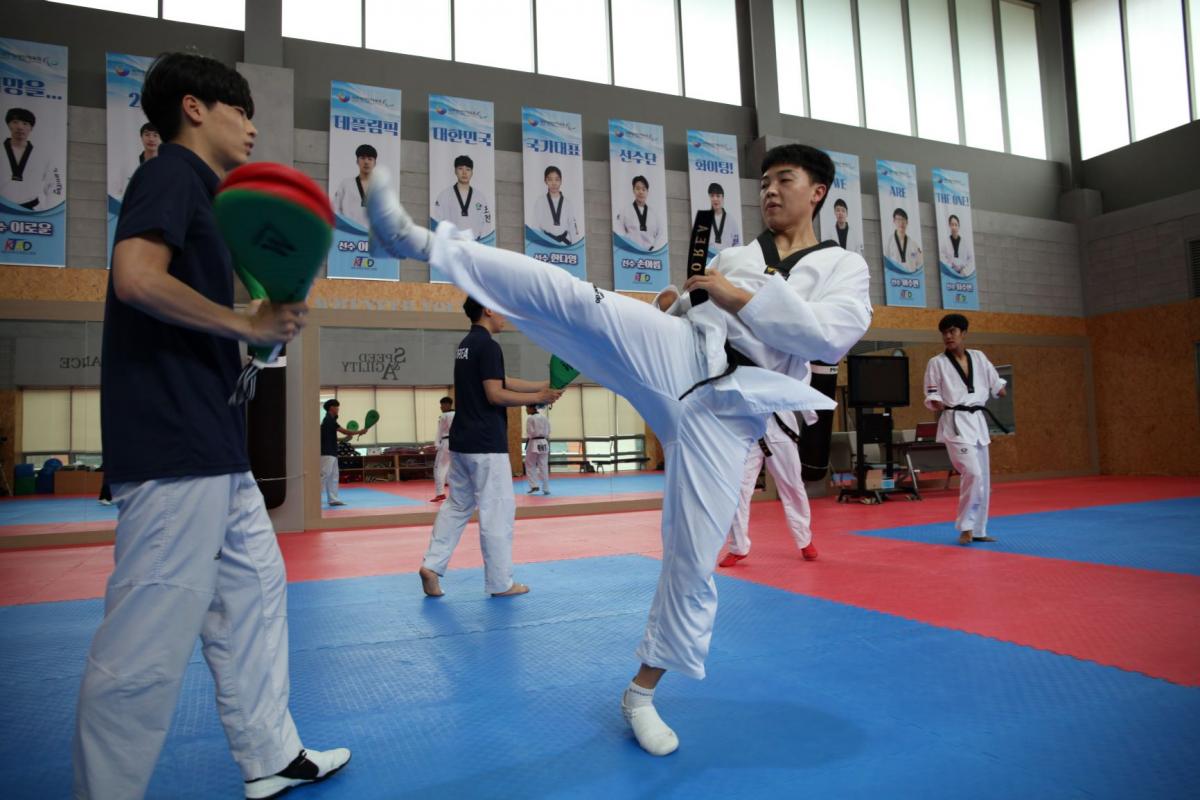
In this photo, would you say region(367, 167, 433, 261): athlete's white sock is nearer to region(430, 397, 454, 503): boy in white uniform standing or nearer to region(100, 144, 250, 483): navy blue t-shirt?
region(100, 144, 250, 483): navy blue t-shirt

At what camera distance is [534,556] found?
562 centimetres

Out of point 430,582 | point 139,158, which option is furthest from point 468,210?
point 430,582

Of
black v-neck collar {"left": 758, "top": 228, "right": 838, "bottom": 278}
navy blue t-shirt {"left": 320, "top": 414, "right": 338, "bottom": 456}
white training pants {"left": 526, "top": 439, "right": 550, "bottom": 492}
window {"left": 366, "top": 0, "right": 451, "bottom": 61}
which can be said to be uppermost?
window {"left": 366, "top": 0, "right": 451, "bottom": 61}

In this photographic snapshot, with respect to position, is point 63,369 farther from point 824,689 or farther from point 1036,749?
point 1036,749

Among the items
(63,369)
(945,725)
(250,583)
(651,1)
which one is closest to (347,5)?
(651,1)

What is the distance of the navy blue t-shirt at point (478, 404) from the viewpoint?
13.1 ft

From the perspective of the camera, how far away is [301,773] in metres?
1.76

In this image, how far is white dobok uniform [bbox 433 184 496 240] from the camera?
895 cm

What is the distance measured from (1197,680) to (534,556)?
161 inches

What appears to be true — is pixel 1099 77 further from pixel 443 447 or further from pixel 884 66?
pixel 443 447

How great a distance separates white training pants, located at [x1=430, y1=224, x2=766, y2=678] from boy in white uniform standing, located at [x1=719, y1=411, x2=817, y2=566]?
9.29ft

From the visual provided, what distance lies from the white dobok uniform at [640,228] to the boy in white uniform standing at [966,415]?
4775 millimetres

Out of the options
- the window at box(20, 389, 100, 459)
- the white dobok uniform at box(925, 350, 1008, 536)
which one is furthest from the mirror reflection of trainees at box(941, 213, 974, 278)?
the window at box(20, 389, 100, 459)

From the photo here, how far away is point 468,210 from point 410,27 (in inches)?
112
